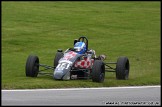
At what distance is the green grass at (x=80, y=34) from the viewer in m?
17.6

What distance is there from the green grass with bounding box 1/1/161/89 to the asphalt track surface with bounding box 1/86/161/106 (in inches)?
37.5

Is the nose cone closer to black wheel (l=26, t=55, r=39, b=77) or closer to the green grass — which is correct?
the green grass

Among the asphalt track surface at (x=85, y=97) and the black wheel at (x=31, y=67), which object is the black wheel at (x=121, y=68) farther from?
the black wheel at (x=31, y=67)

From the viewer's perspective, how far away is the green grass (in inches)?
694

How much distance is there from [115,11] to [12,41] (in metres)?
16.3

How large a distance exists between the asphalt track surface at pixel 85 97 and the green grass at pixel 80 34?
954mm

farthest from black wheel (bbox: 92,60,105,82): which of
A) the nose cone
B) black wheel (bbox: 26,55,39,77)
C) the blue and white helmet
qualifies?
black wheel (bbox: 26,55,39,77)

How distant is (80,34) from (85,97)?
19.7 metres

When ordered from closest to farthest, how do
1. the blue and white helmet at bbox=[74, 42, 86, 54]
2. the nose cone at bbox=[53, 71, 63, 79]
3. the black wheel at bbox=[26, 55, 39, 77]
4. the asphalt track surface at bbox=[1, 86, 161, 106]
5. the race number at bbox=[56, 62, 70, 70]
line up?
the asphalt track surface at bbox=[1, 86, 161, 106] → the nose cone at bbox=[53, 71, 63, 79] → the race number at bbox=[56, 62, 70, 70] → the black wheel at bbox=[26, 55, 39, 77] → the blue and white helmet at bbox=[74, 42, 86, 54]

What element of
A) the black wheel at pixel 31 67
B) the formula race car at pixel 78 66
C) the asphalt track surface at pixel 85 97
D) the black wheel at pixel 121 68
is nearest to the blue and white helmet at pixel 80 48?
the formula race car at pixel 78 66

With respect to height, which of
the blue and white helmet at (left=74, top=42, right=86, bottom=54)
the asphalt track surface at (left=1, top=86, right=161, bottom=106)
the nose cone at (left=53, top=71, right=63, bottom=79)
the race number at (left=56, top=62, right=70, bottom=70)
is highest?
the blue and white helmet at (left=74, top=42, right=86, bottom=54)

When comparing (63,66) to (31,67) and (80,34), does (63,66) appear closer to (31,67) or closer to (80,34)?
(31,67)

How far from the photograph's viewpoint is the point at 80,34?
108 feet

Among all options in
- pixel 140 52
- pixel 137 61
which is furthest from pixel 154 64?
pixel 140 52
